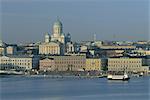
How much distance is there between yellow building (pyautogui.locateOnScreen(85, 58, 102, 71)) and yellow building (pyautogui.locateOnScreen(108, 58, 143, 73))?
415 mm

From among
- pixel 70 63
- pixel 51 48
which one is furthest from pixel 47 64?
pixel 51 48

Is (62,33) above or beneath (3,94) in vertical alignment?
above

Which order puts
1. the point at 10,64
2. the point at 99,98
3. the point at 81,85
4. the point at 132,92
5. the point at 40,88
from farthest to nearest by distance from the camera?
the point at 10,64, the point at 81,85, the point at 40,88, the point at 132,92, the point at 99,98

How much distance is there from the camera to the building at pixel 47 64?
32375 millimetres

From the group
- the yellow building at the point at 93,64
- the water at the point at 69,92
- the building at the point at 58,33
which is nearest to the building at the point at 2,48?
the building at the point at 58,33

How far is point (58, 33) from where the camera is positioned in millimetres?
40281

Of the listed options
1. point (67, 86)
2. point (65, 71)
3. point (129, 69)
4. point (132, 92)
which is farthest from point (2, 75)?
point (132, 92)

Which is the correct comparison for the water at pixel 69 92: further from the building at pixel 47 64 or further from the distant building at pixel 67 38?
the distant building at pixel 67 38

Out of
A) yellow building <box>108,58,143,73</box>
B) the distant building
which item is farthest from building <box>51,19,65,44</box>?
yellow building <box>108,58,143,73</box>

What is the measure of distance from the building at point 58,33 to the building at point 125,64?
779 centimetres

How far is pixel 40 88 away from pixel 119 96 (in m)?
3.10

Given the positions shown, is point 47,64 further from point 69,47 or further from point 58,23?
point 58,23

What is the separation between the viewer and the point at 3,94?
699 inches

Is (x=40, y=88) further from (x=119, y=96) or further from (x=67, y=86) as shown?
(x=119, y=96)
